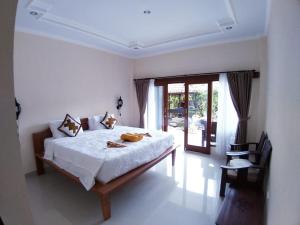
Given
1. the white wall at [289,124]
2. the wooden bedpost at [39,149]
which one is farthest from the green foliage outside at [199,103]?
the wooden bedpost at [39,149]

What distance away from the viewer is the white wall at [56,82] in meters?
3.18

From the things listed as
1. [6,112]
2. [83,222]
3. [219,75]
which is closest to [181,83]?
[219,75]

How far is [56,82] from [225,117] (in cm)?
387

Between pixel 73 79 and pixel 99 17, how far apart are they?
5.54 feet

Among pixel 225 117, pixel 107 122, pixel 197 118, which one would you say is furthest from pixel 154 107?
pixel 225 117

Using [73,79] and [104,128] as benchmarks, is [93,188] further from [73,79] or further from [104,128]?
[73,79]

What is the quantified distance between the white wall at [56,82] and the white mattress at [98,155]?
0.61m

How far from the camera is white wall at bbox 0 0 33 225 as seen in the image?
0.58 metres

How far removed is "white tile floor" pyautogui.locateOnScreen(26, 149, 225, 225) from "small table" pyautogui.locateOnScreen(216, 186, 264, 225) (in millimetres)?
406

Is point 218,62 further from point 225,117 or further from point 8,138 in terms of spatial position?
point 8,138

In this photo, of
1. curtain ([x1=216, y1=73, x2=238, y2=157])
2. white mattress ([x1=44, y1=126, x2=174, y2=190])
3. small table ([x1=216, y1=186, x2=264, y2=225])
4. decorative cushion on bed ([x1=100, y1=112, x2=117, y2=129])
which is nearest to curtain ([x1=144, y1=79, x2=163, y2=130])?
decorative cushion on bed ([x1=100, y1=112, x2=117, y2=129])

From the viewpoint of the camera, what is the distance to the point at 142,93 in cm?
521

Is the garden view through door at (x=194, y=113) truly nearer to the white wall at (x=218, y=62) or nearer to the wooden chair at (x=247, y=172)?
the white wall at (x=218, y=62)

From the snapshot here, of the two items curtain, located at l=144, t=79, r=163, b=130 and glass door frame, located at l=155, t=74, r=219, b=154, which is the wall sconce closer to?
curtain, located at l=144, t=79, r=163, b=130
